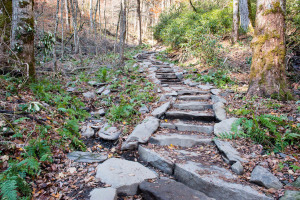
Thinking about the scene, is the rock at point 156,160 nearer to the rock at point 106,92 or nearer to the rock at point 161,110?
the rock at point 161,110

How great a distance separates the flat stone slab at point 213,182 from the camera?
2185mm

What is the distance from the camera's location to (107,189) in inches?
90.0

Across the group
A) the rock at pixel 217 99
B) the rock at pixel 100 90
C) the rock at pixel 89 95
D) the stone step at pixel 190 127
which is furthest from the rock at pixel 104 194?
the rock at pixel 100 90

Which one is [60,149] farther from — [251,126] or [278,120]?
[278,120]

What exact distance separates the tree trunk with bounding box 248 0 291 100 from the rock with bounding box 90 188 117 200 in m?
3.98

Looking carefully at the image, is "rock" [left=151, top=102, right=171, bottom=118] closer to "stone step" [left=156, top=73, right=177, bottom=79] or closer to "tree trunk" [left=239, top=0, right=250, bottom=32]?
"stone step" [left=156, top=73, right=177, bottom=79]

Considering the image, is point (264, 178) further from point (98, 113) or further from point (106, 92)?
point (106, 92)

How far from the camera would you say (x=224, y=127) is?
362 cm

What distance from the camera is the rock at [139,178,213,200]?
7.07 feet

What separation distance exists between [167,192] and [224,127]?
199 centimetres

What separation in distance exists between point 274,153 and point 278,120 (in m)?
0.66

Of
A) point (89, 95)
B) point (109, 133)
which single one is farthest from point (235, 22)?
point (109, 133)

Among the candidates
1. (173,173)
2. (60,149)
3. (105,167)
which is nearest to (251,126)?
(173,173)

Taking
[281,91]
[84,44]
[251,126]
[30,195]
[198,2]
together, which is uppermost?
[198,2]
